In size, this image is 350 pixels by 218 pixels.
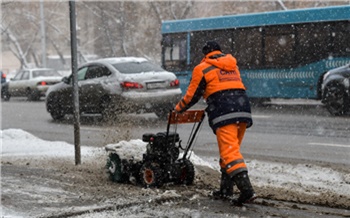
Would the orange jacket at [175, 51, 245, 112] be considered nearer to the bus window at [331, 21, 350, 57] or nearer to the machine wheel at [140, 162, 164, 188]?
the machine wheel at [140, 162, 164, 188]

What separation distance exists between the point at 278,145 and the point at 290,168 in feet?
8.92

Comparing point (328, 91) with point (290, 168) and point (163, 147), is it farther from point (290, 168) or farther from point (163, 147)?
point (163, 147)

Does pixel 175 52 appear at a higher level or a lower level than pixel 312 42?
lower

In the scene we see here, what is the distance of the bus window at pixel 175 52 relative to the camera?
24.4m

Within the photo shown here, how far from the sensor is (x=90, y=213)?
6285mm

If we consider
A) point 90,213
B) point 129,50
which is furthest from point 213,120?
point 129,50

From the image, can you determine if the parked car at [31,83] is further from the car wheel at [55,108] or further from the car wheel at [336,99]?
the car wheel at [336,99]

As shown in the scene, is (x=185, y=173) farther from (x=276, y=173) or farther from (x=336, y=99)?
(x=336, y=99)

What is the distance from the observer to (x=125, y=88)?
51.7 feet

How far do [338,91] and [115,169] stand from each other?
1047 centimetres

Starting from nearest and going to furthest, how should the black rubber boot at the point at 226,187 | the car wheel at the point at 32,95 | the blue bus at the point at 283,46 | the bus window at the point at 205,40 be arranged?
the black rubber boot at the point at 226,187 → the blue bus at the point at 283,46 → the bus window at the point at 205,40 → the car wheel at the point at 32,95

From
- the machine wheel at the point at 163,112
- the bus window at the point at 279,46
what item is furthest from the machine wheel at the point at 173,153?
the bus window at the point at 279,46

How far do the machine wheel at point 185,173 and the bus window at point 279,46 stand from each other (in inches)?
543

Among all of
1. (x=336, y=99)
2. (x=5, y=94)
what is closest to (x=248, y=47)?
(x=336, y=99)
